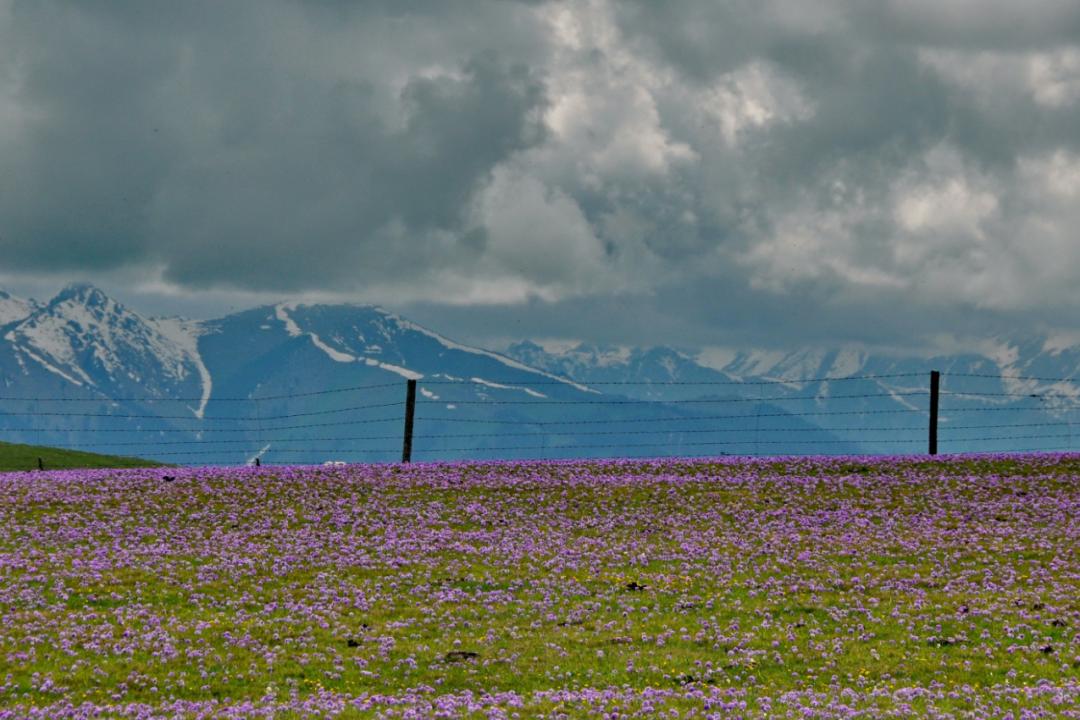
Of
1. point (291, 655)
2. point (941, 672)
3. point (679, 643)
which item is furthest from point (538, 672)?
point (941, 672)

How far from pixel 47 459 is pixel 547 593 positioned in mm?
51876

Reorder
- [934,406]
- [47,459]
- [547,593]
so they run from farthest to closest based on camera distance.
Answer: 1. [47,459]
2. [934,406]
3. [547,593]

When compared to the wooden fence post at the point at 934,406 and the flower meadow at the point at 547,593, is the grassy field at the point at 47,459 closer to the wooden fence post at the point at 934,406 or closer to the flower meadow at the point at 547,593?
the flower meadow at the point at 547,593

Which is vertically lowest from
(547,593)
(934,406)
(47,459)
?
(547,593)

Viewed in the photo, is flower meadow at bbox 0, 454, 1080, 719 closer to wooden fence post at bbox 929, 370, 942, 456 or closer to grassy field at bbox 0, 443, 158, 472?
wooden fence post at bbox 929, 370, 942, 456

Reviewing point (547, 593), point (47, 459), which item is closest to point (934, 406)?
point (547, 593)

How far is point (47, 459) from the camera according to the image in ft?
234

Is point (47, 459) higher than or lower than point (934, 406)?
lower

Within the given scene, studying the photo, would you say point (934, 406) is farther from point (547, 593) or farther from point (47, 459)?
point (47, 459)

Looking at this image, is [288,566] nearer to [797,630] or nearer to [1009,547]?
[797,630]

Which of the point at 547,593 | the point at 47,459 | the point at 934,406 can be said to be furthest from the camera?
the point at 47,459

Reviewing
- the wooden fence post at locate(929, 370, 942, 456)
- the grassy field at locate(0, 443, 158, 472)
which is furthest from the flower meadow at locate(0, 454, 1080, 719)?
the grassy field at locate(0, 443, 158, 472)

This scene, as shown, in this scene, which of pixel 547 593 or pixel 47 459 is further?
pixel 47 459

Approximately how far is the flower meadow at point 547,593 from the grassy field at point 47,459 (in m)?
21.4
